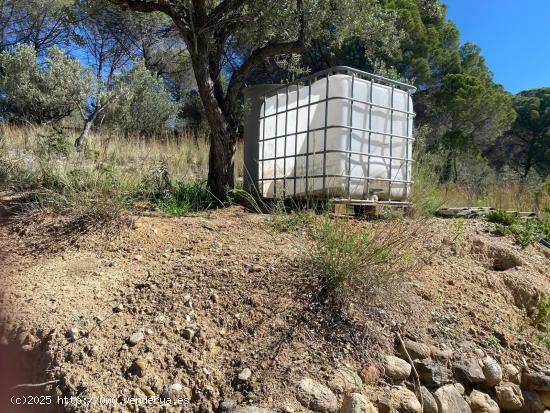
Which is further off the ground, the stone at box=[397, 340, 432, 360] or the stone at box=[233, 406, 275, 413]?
the stone at box=[397, 340, 432, 360]

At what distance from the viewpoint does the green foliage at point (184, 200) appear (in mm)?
3955

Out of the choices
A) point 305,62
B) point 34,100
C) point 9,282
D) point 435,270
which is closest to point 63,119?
point 34,100

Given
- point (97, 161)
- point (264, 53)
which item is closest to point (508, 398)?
point (264, 53)

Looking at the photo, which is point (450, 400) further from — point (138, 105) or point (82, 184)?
point (138, 105)

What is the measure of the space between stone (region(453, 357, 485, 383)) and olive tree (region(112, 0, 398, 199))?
108 inches

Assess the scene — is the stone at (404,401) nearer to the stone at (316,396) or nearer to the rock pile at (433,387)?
the rock pile at (433,387)

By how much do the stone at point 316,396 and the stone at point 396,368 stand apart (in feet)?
1.31

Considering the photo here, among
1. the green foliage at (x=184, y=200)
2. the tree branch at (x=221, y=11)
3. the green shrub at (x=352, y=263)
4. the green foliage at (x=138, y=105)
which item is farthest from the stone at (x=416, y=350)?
the green foliage at (x=138, y=105)

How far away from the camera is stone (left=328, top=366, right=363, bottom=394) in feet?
6.39

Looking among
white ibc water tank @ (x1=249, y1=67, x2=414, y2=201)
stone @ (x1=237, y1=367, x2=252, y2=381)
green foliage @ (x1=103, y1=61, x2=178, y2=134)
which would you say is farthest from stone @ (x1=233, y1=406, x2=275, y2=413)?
green foliage @ (x1=103, y1=61, x2=178, y2=134)

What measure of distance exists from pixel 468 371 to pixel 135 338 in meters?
1.69

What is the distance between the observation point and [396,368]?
7.18 ft

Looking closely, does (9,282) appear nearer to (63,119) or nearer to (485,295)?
(485,295)

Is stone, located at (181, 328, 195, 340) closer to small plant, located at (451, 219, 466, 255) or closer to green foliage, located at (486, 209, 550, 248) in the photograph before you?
small plant, located at (451, 219, 466, 255)
